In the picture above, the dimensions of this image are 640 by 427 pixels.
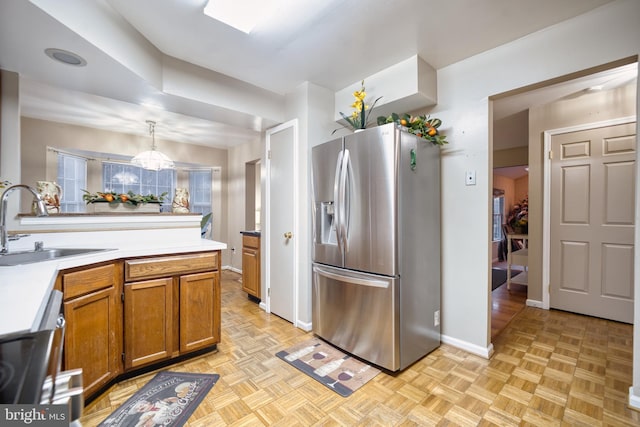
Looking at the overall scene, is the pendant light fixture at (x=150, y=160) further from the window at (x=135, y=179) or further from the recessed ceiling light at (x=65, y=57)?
the recessed ceiling light at (x=65, y=57)

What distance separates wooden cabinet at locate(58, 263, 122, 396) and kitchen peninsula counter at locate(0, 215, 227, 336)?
0.30 ft

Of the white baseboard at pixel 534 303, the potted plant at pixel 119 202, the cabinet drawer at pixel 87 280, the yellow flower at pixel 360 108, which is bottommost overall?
the white baseboard at pixel 534 303

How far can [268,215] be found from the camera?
10.2ft

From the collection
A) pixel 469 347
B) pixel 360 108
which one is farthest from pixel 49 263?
pixel 469 347

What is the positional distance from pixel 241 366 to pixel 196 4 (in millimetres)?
2404

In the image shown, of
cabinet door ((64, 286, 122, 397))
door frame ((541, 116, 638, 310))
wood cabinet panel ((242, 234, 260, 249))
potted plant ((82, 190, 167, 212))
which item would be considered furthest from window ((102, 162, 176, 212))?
door frame ((541, 116, 638, 310))

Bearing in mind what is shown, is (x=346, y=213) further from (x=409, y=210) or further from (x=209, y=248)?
(x=209, y=248)

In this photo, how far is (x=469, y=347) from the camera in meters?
2.22

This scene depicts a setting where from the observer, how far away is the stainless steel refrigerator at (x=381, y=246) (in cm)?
192

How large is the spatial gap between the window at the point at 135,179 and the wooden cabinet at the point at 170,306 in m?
2.67

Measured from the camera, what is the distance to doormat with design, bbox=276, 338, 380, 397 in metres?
1.84

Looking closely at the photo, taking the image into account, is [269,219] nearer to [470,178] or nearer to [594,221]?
[470,178]

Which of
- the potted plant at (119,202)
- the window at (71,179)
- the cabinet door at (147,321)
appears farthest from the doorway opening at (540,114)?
the window at (71,179)

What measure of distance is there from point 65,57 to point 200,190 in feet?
12.5
